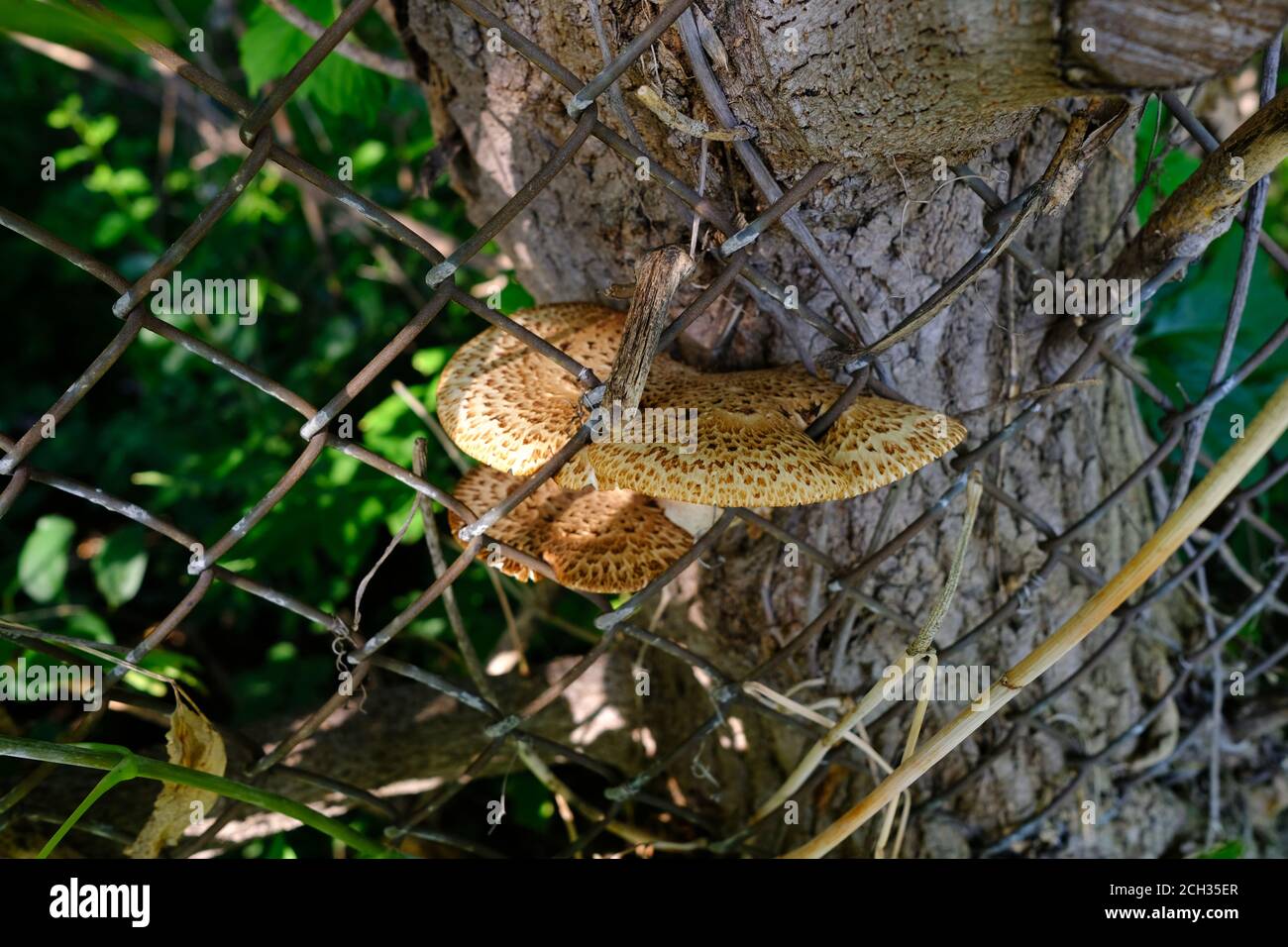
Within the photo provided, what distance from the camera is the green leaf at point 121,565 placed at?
2.34 metres

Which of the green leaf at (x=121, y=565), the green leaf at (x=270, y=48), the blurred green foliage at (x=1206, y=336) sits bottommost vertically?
the green leaf at (x=121, y=565)

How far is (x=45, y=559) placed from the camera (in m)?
2.32

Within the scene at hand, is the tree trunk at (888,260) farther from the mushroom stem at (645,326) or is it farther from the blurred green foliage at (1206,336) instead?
the blurred green foliage at (1206,336)

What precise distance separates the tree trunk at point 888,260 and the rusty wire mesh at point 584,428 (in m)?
0.05

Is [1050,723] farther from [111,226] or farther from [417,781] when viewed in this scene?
[111,226]

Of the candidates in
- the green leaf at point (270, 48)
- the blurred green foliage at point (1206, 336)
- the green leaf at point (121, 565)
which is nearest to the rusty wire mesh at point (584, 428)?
the blurred green foliage at point (1206, 336)

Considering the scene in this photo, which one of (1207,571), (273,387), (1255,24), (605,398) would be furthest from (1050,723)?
(273,387)

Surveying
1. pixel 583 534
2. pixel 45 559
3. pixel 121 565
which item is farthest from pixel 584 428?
pixel 45 559

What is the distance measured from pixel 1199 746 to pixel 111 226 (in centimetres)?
402

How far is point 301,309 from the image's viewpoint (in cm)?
386

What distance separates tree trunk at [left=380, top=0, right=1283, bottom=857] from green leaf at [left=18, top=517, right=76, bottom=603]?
1529 millimetres

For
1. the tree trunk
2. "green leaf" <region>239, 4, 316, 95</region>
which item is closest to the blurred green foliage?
the tree trunk

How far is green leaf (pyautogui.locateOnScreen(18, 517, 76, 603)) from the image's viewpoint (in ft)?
7.54

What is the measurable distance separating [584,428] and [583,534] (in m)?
0.30
